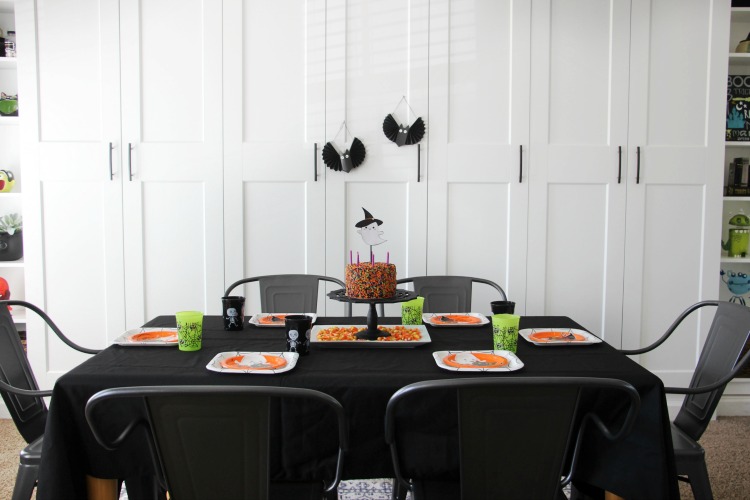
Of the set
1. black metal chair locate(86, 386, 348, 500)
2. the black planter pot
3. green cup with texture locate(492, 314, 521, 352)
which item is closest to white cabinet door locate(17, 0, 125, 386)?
the black planter pot

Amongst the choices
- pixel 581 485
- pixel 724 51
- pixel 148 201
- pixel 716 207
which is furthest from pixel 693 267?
pixel 148 201

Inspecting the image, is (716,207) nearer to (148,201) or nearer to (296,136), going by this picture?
(296,136)

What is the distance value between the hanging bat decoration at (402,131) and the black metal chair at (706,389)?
1567 millimetres

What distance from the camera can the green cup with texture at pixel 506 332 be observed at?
63.2 inches

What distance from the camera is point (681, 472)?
63.6 inches

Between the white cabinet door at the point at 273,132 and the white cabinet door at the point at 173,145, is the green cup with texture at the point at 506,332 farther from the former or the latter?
the white cabinet door at the point at 173,145

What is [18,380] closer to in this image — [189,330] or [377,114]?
[189,330]

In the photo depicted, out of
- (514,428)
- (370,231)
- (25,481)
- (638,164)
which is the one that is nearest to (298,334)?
(370,231)

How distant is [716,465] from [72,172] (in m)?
3.29

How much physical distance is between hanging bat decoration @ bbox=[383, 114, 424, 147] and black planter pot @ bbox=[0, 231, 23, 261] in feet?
6.72

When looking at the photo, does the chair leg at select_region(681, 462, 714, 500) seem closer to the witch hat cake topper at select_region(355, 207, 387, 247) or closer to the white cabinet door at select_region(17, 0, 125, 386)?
the witch hat cake topper at select_region(355, 207, 387, 247)

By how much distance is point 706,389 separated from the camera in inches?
61.5

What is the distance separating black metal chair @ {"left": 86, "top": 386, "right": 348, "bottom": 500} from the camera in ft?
3.44

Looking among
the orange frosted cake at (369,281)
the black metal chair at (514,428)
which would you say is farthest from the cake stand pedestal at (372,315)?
the black metal chair at (514,428)
